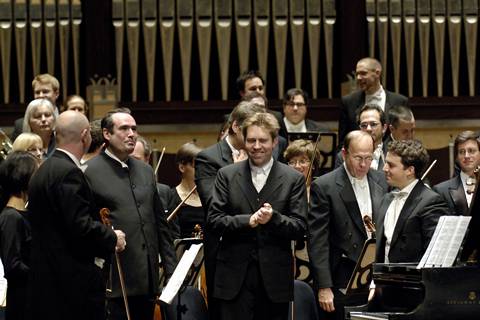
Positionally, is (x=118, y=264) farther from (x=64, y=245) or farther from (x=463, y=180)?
(x=463, y=180)

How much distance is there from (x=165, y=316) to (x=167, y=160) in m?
3.96

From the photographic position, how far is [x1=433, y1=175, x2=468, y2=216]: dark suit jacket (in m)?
8.14

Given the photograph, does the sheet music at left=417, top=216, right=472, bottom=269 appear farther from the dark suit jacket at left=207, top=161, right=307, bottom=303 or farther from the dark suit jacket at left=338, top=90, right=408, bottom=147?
the dark suit jacket at left=338, top=90, right=408, bottom=147

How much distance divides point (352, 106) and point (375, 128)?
95 cm

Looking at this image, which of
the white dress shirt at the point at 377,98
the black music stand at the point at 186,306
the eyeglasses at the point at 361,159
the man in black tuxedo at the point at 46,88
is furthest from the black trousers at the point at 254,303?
the man in black tuxedo at the point at 46,88

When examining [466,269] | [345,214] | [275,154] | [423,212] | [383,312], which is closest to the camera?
[466,269]

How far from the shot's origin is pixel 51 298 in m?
6.30

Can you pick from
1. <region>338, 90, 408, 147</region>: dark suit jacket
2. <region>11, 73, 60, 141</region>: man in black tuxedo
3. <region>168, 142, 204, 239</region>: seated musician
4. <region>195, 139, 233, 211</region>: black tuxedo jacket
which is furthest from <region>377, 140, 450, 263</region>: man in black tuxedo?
<region>11, 73, 60, 141</region>: man in black tuxedo

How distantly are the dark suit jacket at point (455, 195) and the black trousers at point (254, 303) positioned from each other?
1.77 metres

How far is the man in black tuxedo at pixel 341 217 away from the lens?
7508 mm

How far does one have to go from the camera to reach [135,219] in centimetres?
710

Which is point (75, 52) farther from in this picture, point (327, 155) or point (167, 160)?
point (327, 155)

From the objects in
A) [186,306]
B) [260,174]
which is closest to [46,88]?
[260,174]

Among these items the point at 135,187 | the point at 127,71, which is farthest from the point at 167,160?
the point at 135,187
